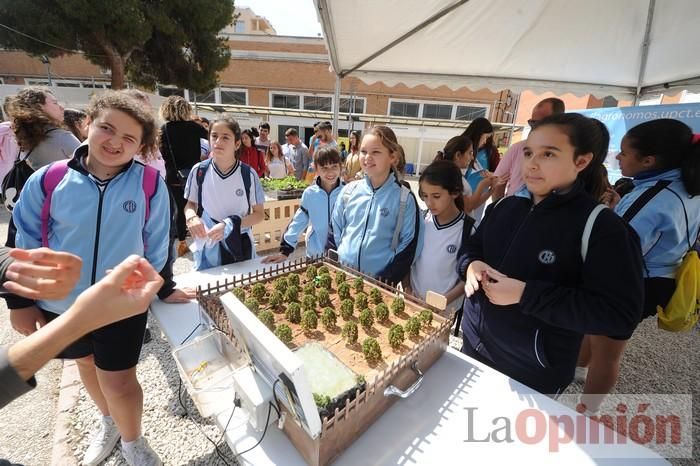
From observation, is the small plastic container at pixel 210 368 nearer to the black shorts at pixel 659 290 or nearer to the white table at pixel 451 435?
the white table at pixel 451 435

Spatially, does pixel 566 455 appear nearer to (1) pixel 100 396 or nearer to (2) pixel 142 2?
(1) pixel 100 396

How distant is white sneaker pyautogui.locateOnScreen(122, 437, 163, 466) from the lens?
5.41 ft

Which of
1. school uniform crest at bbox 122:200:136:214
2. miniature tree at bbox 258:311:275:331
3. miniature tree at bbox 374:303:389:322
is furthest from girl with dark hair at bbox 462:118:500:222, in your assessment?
school uniform crest at bbox 122:200:136:214

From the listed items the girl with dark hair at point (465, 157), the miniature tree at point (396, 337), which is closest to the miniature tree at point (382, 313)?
the miniature tree at point (396, 337)

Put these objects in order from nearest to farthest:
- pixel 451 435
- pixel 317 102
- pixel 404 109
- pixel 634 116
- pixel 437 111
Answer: pixel 451 435, pixel 634 116, pixel 437 111, pixel 404 109, pixel 317 102

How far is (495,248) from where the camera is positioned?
1.46 m

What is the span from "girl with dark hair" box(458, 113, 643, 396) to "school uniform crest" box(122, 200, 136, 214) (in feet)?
5.31

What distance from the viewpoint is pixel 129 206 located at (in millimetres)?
1482

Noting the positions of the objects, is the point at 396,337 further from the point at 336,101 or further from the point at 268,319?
the point at 336,101

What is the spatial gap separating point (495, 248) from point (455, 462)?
884mm

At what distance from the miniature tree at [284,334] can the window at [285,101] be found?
25.9 metres

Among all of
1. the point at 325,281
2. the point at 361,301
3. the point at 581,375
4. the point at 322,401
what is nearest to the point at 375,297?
the point at 361,301

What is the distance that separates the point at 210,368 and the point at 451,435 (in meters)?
0.95

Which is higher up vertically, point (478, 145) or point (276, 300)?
point (478, 145)
